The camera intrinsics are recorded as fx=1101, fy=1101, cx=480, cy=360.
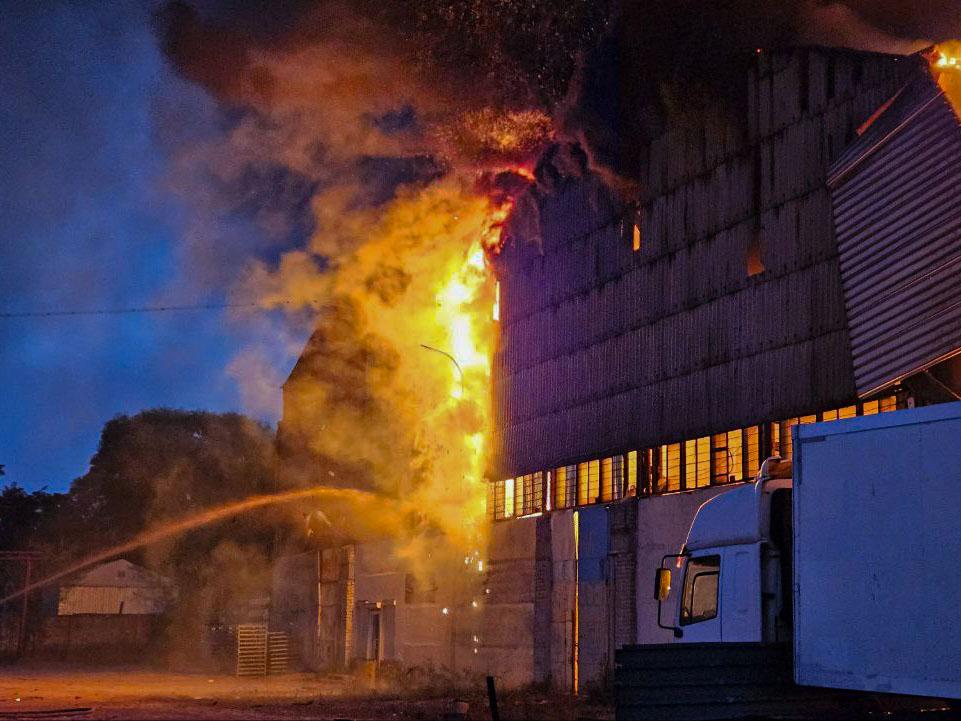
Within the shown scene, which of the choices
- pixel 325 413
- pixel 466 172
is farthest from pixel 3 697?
pixel 325 413

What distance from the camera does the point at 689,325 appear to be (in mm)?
22188

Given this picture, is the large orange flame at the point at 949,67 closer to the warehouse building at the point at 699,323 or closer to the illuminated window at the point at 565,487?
the warehouse building at the point at 699,323

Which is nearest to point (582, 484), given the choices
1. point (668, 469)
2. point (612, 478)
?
point (612, 478)

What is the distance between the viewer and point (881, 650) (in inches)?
419

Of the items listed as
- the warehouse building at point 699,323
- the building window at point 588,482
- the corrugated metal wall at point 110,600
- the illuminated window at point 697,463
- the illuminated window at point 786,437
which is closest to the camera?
the warehouse building at point 699,323

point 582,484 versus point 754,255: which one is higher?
point 754,255

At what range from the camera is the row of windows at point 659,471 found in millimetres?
19453

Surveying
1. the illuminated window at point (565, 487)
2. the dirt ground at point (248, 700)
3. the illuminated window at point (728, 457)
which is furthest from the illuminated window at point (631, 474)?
the dirt ground at point (248, 700)

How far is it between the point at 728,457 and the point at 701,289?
3.47 m

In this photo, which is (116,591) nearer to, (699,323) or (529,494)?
(529,494)

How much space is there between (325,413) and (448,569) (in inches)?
759

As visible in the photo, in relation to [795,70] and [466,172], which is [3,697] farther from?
[795,70]

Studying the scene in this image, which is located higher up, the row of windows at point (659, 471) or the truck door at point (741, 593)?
the row of windows at point (659, 471)

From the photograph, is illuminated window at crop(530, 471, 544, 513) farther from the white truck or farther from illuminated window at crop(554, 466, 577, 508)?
the white truck
